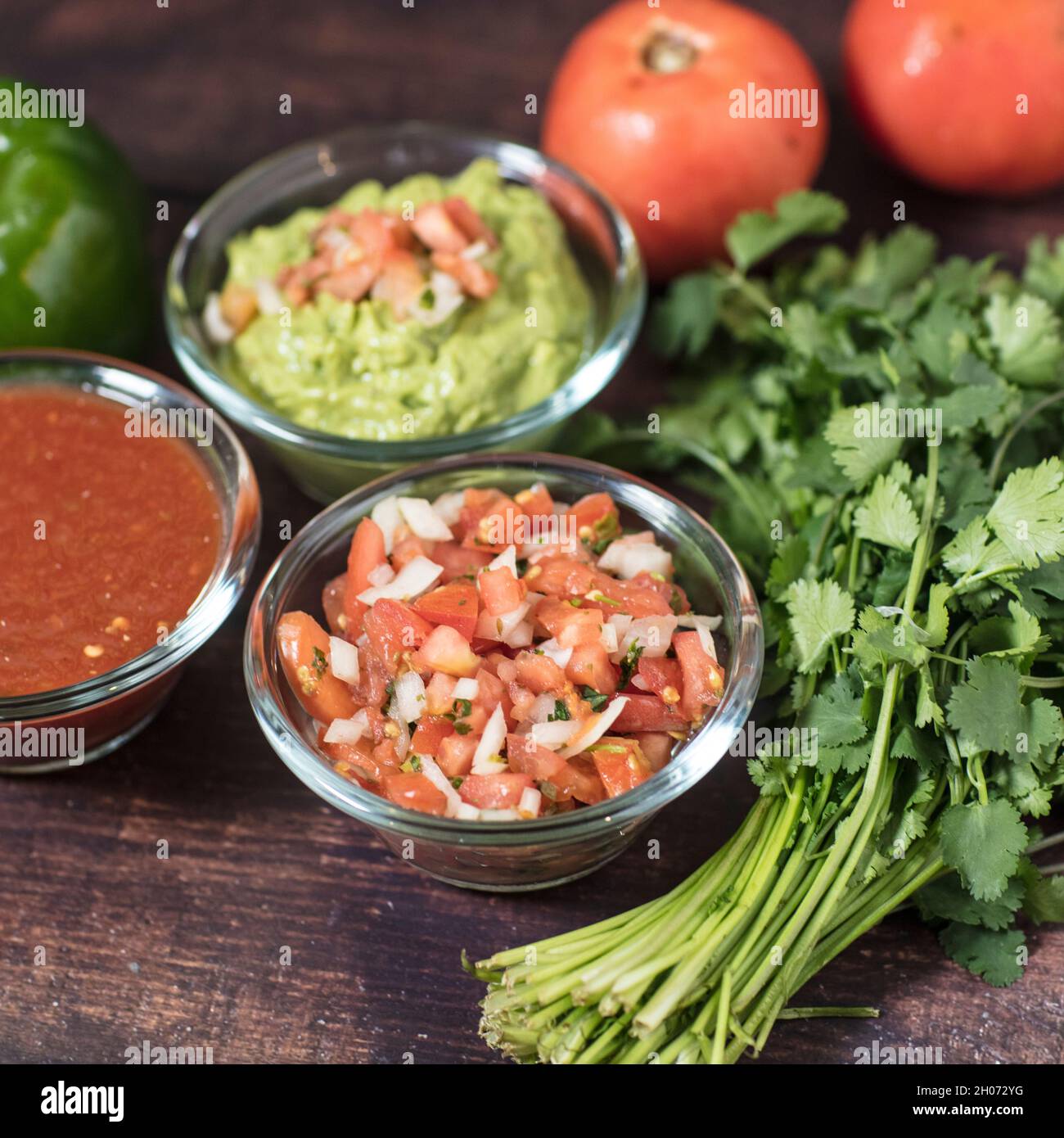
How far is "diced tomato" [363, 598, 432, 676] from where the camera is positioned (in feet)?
7.17

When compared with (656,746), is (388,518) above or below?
above

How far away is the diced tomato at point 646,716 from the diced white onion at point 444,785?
0.29 m

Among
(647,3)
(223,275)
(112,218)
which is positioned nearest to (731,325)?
(647,3)

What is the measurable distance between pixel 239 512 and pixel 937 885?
142cm

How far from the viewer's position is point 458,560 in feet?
7.86

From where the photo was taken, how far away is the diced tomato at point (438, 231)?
2.81 metres

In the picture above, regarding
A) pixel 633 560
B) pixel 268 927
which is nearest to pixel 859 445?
pixel 633 560

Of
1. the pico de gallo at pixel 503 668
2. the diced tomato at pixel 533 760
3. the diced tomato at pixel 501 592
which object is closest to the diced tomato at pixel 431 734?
the pico de gallo at pixel 503 668

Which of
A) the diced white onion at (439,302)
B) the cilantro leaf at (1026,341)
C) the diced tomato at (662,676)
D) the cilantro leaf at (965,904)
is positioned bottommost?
the cilantro leaf at (965,904)

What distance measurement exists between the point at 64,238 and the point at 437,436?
98 centimetres

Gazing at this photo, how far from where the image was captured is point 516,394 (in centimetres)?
281

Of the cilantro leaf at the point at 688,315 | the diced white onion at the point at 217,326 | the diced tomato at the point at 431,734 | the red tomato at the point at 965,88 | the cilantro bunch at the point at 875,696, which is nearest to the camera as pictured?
the cilantro bunch at the point at 875,696

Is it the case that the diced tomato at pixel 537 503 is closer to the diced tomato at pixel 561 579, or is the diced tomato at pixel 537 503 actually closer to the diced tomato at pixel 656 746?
the diced tomato at pixel 561 579

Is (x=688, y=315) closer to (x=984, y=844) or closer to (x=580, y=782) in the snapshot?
(x=580, y=782)
